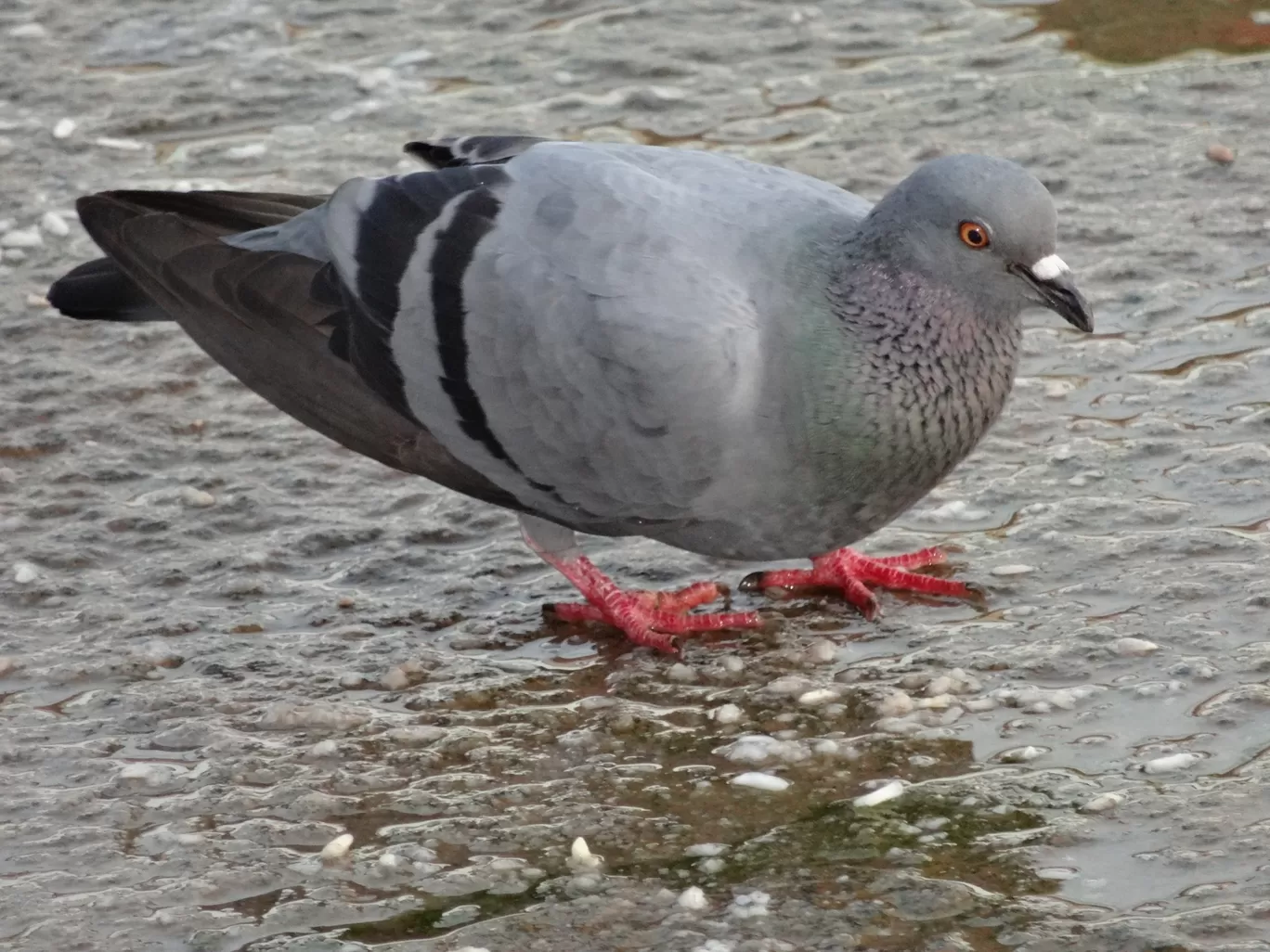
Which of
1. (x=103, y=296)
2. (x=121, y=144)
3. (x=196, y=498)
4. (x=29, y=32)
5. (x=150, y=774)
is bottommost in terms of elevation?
(x=150, y=774)

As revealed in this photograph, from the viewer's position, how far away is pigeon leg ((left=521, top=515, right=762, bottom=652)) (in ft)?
16.3

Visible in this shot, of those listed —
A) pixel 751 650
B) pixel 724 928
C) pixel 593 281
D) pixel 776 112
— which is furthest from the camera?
pixel 776 112

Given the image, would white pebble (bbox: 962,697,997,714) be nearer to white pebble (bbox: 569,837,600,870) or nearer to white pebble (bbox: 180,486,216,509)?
white pebble (bbox: 569,837,600,870)

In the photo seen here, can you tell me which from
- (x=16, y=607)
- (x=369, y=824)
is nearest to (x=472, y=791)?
(x=369, y=824)

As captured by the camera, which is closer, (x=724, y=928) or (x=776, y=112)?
(x=724, y=928)

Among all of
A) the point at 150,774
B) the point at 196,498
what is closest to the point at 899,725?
the point at 150,774

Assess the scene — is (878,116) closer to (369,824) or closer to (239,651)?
(239,651)

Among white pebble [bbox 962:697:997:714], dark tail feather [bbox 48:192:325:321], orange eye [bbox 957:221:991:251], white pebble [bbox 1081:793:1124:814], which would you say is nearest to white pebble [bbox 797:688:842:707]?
white pebble [bbox 962:697:997:714]

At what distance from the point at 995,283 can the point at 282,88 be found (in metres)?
4.60

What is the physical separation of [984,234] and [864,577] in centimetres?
115

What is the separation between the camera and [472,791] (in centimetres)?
435

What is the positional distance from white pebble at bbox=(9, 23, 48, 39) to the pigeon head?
560cm

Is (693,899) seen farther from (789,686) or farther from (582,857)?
(789,686)

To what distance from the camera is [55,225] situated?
7.10 m
